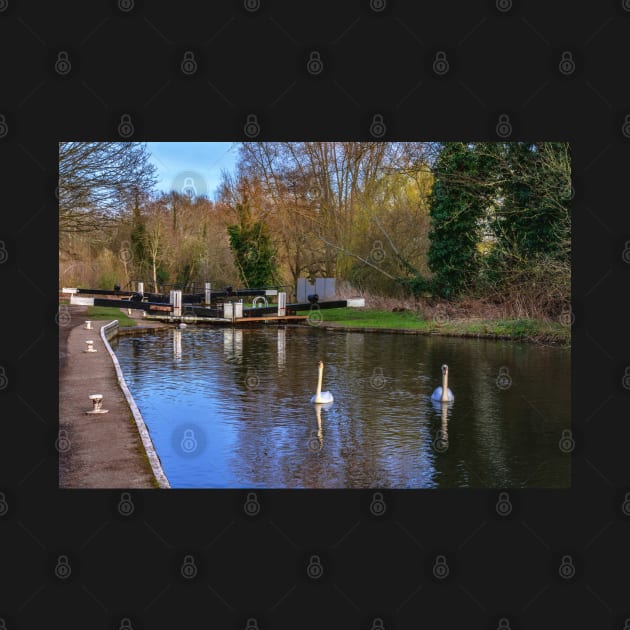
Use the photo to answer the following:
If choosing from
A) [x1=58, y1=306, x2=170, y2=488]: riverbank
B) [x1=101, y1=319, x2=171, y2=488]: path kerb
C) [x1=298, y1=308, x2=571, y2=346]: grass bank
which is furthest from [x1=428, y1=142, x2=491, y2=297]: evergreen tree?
[x1=101, y1=319, x2=171, y2=488]: path kerb

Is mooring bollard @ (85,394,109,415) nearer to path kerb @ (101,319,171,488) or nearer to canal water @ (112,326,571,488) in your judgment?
path kerb @ (101,319,171,488)

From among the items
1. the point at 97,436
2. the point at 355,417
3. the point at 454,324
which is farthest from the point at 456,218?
the point at 97,436

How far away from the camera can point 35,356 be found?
5941 mm

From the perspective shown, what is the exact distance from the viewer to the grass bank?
17188 mm

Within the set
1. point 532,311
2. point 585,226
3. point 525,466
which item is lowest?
point 525,466

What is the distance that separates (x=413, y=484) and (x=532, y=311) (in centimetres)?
1169

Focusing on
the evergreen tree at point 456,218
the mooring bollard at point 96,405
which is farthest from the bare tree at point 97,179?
the evergreen tree at point 456,218

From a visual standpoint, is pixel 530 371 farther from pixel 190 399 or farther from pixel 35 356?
pixel 35 356

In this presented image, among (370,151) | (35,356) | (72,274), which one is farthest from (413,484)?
(72,274)

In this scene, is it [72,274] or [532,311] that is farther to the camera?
[72,274]

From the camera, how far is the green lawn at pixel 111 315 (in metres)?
22.5

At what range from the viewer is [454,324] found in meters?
20.7

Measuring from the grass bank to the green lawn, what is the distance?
20.1 feet

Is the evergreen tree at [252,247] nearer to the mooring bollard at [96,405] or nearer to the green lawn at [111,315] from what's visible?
the green lawn at [111,315]
